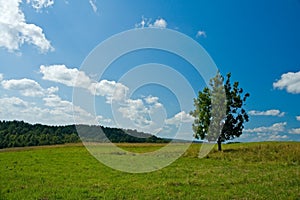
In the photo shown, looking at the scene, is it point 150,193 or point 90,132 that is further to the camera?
point 90,132

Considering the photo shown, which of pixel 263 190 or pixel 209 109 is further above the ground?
pixel 209 109

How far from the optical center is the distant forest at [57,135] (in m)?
65.1

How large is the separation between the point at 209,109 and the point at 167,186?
30.9 meters

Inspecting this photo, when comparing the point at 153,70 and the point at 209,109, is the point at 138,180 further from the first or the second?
the point at 209,109

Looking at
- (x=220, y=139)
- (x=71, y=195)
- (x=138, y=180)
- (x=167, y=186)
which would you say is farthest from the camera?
(x=220, y=139)

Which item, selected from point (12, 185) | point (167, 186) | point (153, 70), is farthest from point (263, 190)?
point (153, 70)

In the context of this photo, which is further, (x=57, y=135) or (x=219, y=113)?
(x=57, y=135)

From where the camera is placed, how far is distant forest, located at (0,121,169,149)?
65.1 meters

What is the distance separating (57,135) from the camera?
3979 inches

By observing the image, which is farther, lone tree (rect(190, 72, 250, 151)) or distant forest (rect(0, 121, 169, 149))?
distant forest (rect(0, 121, 169, 149))

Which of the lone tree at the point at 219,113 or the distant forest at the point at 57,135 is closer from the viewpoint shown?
the lone tree at the point at 219,113

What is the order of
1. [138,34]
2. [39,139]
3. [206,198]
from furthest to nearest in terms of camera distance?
1. [39,139]
2. [138,34]
3. [206,198]

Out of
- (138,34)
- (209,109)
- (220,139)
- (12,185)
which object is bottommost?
(12,185)

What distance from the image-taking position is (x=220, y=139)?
1734 inches
